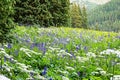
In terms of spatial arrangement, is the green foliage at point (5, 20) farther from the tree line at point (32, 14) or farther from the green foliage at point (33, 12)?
the green foliage at point (33, 12)

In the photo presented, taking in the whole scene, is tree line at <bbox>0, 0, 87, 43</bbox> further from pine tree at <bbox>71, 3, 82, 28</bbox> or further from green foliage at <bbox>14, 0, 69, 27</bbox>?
pine tree at <bbox>71, 3, 82, 28</bbox>

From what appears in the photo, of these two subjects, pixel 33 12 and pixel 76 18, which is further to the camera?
pixel 76 18

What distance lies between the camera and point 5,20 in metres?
8.29

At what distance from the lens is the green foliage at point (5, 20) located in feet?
26.5

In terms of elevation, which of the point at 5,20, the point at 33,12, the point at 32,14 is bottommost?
the point at 32,14

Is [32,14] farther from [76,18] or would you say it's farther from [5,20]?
[76,18]

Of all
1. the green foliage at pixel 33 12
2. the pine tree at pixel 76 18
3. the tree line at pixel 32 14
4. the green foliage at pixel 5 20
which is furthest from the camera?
the pine tree at pixel 76 18

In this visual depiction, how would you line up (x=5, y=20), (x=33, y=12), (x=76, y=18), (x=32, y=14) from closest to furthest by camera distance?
(x=5, y=20), (x=33, y=12), (x=32, y=14), (x=76, y=18)

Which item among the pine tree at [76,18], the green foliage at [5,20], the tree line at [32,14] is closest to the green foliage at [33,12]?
the tree line at [32,14]

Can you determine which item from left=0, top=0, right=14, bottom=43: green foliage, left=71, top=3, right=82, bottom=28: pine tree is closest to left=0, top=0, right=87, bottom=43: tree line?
left=0, top=0, right=14, bottom=43: green foliage

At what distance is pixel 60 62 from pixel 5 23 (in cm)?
172

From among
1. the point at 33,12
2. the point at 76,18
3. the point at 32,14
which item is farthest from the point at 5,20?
the point at 76,18

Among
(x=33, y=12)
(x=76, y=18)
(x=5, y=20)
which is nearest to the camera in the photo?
(x=5, y=20)

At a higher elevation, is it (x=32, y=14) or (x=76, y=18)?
(x=32, y=14)
